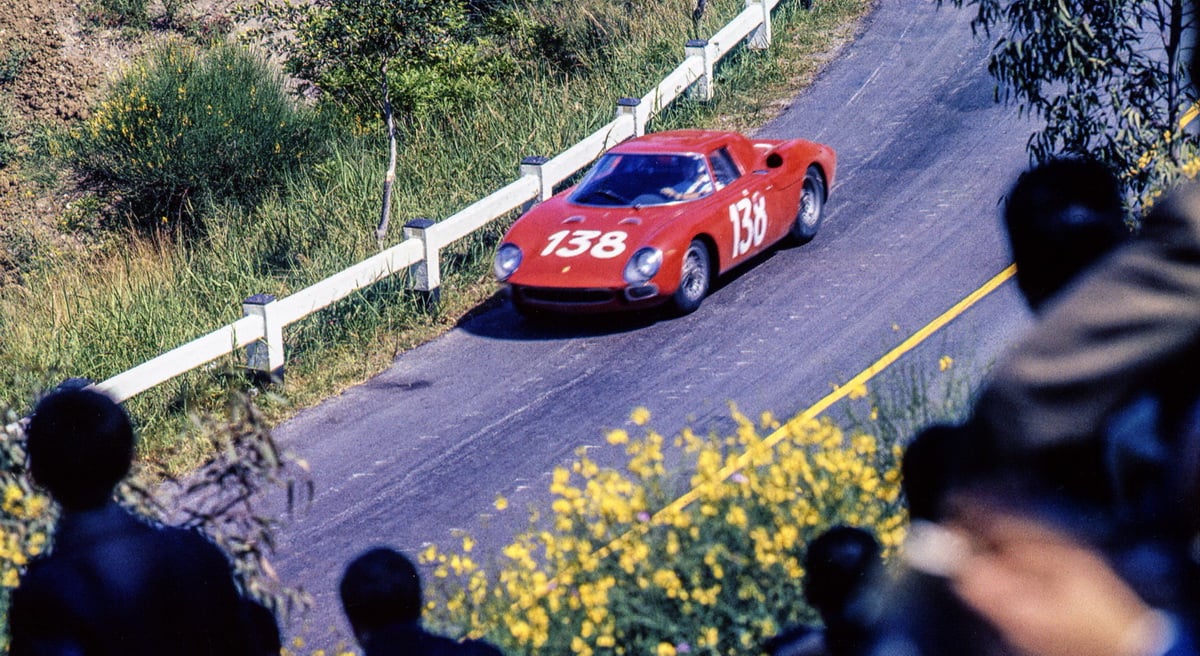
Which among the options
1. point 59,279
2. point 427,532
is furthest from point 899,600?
point 59,279

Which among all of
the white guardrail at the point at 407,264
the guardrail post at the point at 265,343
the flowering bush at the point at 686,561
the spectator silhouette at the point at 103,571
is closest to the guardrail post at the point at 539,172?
the white guardrail at the point at 407,264

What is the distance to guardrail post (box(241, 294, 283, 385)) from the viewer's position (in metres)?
10.6

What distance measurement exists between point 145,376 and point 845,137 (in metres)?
9.10

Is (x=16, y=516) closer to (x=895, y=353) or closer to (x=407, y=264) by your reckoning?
(x=895, y=353)

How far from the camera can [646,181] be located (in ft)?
38.6

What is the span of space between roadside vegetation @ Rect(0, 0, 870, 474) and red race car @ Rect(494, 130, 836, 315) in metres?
1.32

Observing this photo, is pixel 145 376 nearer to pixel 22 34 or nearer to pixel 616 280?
pixel 616 280

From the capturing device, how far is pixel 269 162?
1728cm

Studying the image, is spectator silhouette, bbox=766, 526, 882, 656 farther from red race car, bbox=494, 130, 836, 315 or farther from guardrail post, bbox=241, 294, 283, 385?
guardrail post, bbox=241, 294, 283, 385

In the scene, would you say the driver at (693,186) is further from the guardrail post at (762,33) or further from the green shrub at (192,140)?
the guardrail post at (762,33)

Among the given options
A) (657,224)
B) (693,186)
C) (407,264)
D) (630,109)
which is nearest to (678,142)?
(693,186)

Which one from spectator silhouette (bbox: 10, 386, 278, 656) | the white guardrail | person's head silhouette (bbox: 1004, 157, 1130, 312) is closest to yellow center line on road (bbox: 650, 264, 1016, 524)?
the white guardrail

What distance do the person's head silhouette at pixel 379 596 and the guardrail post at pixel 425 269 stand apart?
29.0ft

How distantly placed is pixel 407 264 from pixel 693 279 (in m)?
2.67
